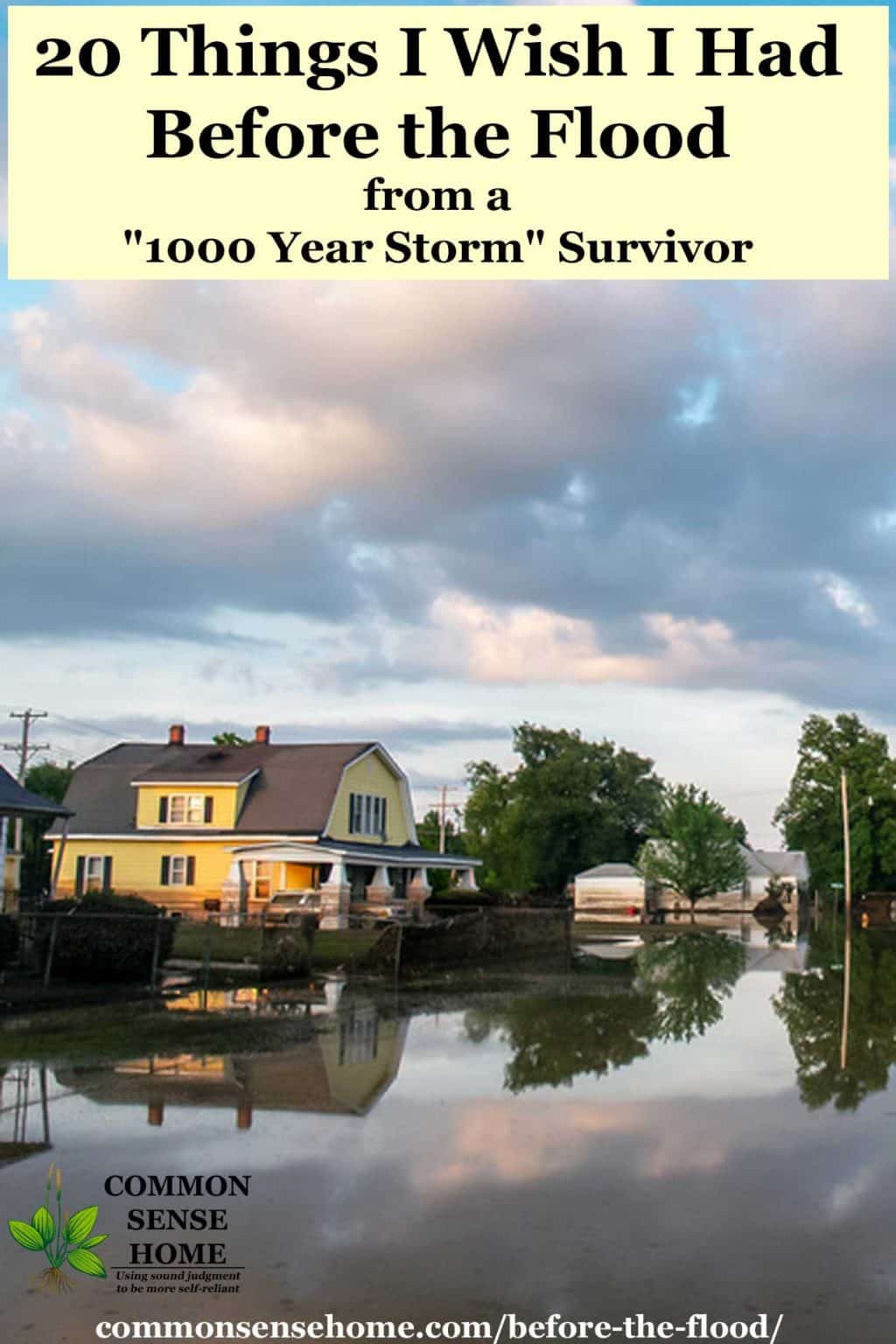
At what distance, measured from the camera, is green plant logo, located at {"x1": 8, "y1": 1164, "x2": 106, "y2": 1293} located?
8.17 metres

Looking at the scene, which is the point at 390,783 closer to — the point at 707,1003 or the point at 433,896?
the point at 433,896

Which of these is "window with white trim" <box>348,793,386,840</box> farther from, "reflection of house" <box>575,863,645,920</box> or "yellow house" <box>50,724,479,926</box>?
"reflection of house" <box>575,863,645,920</box>

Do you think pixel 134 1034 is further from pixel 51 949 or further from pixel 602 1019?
pixel 602 1019

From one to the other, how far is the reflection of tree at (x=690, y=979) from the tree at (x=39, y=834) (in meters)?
18.3

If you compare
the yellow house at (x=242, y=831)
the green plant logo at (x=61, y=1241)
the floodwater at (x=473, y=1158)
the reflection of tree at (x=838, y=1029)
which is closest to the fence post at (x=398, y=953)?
the floodwater at (x=473, y=1158)

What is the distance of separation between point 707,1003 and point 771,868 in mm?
72185

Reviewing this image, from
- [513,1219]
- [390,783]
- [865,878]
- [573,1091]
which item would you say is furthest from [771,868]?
[513,1219]

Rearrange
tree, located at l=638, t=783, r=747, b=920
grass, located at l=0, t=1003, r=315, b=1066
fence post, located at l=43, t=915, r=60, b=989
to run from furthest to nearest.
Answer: tree, located at l=638, t=783, r=747, b=920
fence post, located at l=43, t=915, r=60, b=989
grass, located at l=0, t=1003, r=315, b=1066

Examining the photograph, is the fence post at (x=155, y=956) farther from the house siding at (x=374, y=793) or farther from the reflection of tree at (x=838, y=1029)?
the house siding at (x=374, y=793)

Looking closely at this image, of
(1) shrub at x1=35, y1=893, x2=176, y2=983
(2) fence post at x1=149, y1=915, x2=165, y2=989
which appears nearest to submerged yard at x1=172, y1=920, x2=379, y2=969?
(2) fence post at x1=149, y1=915, x2=165, y2=989

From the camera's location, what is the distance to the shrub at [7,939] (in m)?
24.2

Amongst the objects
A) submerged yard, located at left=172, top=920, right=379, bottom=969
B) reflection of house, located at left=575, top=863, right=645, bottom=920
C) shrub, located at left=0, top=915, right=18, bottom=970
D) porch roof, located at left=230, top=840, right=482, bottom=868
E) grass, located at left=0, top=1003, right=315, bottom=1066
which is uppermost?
porch roof, located at left=230, top=840, right=482, bottom=868

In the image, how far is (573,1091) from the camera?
15.1 metres

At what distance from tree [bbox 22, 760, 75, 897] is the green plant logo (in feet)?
103
